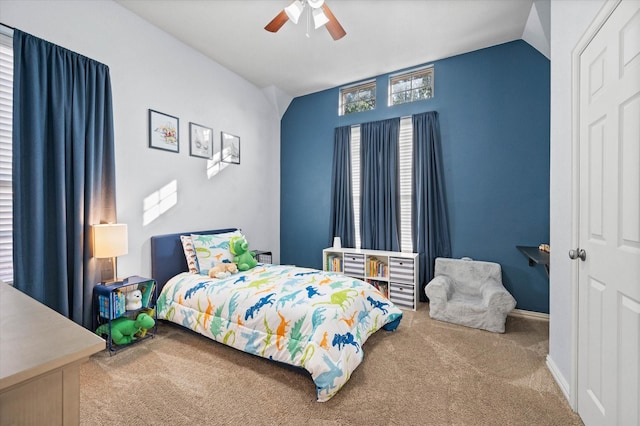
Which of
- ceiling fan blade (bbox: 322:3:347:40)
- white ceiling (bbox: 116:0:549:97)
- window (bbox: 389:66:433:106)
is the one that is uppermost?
white ceiling (bbox: 116:0:549:97)

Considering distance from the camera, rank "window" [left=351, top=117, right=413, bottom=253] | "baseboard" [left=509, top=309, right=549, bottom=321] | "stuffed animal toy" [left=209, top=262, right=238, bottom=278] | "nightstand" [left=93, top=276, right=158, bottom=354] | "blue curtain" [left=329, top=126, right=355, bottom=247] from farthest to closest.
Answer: "blue curtain" [left=329, top=126, right=355, bottom=247], "window" [left=351, top=117, right=413, bottom=253], "baseboard" [left=509, top=309, right=549, bottom=321], "stuffed animal toy" [left=209, top=262, right=238, bottom=278], "nightstand" [left=93, top=276, right=158, bottom=354]

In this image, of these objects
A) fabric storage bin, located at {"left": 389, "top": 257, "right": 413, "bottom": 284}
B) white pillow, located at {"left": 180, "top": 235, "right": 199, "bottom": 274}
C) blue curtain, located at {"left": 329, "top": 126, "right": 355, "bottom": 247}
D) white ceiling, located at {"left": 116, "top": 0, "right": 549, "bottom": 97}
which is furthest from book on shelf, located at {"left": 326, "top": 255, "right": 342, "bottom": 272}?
white ceiling, located at {"left": 116, "top": 0, "right": 549, "bottom": 97}

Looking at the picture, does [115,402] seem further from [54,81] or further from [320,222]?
[320,222]

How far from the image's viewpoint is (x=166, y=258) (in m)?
3.08

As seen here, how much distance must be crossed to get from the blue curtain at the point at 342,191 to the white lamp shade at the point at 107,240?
2.72 meters

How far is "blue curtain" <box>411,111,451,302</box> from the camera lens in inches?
140

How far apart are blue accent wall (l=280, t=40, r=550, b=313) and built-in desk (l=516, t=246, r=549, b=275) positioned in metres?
0.18

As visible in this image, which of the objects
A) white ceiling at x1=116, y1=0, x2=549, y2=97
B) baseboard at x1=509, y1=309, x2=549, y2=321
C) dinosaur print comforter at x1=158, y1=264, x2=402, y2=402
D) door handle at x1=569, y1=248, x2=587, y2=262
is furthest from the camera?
baseboard at x1=509, y1=309, x2=549, y2=321

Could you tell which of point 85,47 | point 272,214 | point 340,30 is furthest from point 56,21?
point 272,214

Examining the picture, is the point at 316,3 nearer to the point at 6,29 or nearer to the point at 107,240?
the point at 6,29

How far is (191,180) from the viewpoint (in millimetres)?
3445

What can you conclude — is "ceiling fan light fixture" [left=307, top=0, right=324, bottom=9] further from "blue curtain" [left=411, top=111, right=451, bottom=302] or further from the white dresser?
the white dresser

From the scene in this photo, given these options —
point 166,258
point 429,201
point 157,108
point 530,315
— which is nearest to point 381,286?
point 429,201

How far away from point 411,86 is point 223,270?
3.41 m
